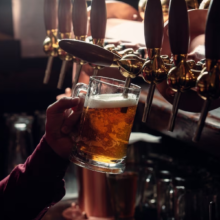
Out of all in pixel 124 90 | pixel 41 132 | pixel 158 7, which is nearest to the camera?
pixel 158 7

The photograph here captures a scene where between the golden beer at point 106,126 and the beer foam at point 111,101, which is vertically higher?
the beer foam at point 111,101

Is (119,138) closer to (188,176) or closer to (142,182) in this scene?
(188,176)

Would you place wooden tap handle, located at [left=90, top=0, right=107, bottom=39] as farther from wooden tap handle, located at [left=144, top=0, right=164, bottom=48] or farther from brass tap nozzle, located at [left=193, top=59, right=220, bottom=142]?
brass tap nozzle, located at [left=193, top=59, right=220, bottom=142]

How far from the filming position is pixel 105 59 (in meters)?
0.81

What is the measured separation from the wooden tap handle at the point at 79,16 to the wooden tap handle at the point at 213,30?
48cm

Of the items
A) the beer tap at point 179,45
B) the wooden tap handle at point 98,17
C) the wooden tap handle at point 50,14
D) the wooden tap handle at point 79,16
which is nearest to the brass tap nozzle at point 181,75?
the beer tap at point 179,45

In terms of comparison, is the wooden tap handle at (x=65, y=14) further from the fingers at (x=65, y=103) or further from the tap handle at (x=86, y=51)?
the tap handle at (x=86, y=51)

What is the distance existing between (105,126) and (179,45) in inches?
10.6

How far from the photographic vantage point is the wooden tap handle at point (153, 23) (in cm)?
73

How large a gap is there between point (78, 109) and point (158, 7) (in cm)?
47

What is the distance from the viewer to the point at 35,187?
1278 millimetres

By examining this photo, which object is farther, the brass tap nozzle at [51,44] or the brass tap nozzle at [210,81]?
the brass tap nozzle at [51,44]

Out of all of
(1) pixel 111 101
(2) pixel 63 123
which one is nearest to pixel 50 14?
(2) pixel 63 123

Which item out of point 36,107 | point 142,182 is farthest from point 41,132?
point 142,182
